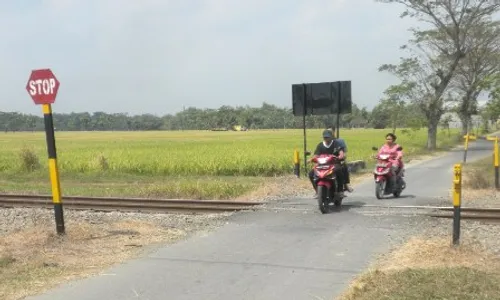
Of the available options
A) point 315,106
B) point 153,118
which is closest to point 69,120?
point 153,118

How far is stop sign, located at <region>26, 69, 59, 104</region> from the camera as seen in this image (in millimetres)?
8594

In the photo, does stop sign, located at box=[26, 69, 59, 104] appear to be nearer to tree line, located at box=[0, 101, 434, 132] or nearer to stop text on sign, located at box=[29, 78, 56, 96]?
stop text on sign, located at box=[29, 78, 56, 96]

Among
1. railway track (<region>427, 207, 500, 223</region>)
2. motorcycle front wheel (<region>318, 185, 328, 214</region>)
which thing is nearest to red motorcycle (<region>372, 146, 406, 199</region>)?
railway track (<region>427, 207, 500, 223</region>)

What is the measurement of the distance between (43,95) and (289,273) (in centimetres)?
478

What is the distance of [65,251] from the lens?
27.0 ft

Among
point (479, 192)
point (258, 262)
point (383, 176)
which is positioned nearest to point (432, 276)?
point (258, 262)

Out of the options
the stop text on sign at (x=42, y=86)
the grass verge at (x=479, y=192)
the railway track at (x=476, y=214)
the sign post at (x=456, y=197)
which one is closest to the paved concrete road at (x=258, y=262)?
the railway track at (x=476, y=214)

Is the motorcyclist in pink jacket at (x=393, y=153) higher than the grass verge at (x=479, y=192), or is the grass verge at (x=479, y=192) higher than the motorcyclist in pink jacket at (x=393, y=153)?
the motorcyclist in pink jacket at (x=393, y=153)

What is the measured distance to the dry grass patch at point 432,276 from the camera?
207 inches

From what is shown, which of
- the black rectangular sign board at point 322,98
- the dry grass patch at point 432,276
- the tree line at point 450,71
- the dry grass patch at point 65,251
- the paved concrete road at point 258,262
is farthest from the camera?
the tree line at point 450,71

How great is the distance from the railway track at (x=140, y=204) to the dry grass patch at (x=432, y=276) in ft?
17.4

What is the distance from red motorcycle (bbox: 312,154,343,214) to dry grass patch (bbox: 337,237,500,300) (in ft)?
11.0

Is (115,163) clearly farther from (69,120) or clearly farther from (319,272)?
(69,120)

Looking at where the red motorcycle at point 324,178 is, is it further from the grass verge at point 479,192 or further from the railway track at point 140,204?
the grass verge at point 479,192
